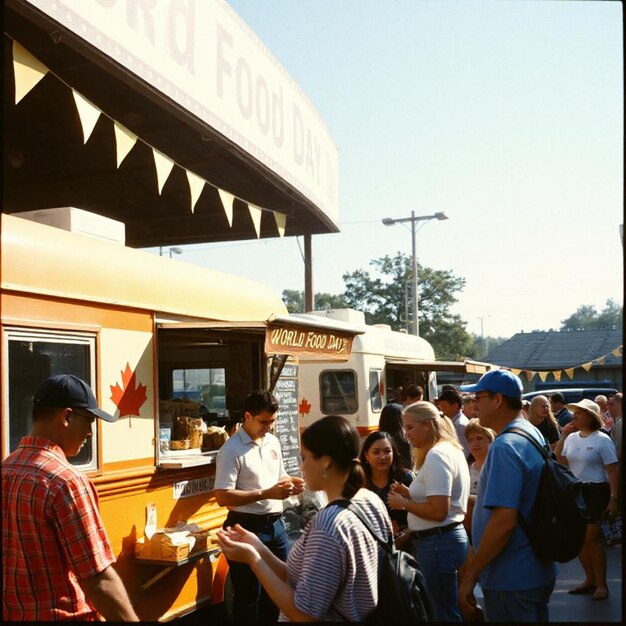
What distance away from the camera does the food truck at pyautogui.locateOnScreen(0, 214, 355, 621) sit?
444 centimetres

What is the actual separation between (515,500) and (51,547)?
1830 mm

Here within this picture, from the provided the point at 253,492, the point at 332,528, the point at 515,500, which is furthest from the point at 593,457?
the point at 332,528

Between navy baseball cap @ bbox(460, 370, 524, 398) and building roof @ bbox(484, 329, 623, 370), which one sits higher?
navy baseball cap @ bbox(460, 370, 524, 398)

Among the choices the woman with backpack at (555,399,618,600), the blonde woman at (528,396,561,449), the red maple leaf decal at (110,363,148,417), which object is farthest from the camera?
the blonde woman at (528,396,561,449)

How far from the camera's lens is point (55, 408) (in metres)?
2.87

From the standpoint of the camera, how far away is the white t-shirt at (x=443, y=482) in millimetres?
4344

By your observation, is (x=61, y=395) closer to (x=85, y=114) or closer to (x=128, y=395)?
(x=128, y=395)

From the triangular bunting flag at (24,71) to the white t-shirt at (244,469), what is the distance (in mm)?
2842

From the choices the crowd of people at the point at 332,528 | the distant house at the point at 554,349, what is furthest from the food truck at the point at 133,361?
Answer: the distant house at the point at 554,349

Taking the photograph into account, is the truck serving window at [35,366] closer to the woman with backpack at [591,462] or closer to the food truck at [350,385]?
the woman with backpack at [591,462]

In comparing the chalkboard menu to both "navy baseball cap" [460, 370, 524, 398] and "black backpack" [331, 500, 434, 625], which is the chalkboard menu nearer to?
"navy baseball cap" [460, 370, 524, 398]

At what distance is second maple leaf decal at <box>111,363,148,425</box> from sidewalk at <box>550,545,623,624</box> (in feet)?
11.9

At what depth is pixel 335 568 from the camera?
2.53 metres

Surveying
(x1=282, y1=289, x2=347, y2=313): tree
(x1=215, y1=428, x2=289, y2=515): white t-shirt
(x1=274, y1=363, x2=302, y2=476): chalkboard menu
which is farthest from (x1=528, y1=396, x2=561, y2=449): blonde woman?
(x1=282, y1=289, x2=347, y2=313): tree
